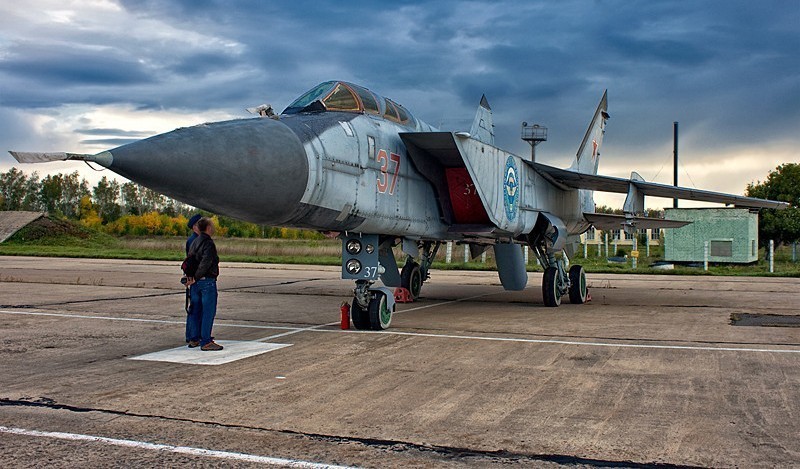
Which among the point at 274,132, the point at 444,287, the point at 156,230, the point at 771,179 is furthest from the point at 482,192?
the point at 156,230

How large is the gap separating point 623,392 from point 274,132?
13.8 feet

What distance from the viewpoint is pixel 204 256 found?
7.77 metres

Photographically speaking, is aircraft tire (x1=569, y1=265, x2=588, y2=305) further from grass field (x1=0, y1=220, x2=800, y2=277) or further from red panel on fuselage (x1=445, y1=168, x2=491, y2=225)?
grass field (x1=0, y1=220, x2=800, y2=277)

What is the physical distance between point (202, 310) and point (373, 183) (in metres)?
2.71

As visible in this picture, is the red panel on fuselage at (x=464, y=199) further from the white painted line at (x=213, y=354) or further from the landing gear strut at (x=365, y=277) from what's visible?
the white painted line at (x=213, y=354)

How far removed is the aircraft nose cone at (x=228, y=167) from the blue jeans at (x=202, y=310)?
1.01m

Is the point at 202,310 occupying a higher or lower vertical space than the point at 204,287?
lower

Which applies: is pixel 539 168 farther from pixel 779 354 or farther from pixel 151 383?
pixel 151 383

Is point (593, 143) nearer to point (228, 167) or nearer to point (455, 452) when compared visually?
point (228, 167)

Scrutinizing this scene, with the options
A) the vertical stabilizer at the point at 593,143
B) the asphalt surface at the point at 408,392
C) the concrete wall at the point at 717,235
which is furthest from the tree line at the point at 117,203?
the asphalt surface at the point at 408,392

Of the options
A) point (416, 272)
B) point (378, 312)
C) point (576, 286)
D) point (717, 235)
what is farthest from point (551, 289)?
point (717, 235)

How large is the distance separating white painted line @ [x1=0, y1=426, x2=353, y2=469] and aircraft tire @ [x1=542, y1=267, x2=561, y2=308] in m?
10.3

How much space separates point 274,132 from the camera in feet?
23.8

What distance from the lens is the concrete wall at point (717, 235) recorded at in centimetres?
3200
